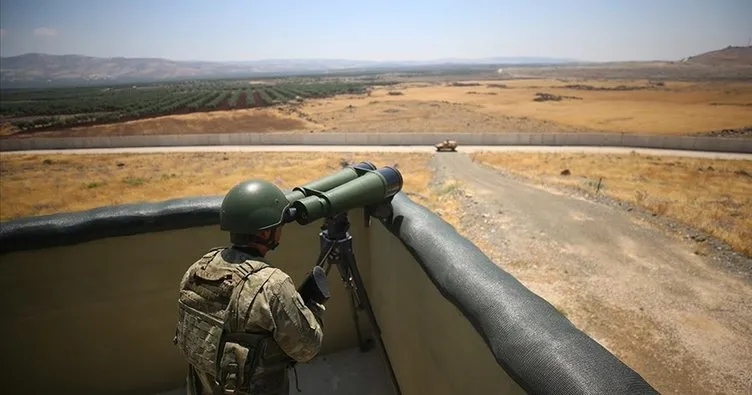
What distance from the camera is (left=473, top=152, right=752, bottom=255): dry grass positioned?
47.0 feet

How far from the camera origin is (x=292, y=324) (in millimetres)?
2113

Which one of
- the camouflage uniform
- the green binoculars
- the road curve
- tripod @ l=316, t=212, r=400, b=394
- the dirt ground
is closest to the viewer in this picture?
the camouflage uniform

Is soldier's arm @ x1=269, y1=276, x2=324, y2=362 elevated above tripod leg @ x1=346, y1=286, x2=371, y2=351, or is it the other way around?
soldier's arm @ x1=269, y1=276, x2=324, y2=362

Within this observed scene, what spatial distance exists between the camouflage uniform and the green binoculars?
0.48 m

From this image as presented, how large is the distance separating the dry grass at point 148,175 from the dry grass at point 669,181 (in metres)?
6.65

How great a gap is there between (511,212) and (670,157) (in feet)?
55.3

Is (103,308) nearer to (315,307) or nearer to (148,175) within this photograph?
(315,307)

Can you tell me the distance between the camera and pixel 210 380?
2355mm

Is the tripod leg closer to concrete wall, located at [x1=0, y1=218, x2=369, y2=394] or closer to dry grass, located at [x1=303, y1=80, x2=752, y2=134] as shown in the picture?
concrete wall, located at [x1=0, y1=218, x2=369, y2=394]

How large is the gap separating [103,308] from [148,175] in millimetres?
21892

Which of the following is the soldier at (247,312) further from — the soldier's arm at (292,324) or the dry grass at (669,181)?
the dry grass at (669,181)

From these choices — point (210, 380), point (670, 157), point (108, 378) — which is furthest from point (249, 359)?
point (670, 157)

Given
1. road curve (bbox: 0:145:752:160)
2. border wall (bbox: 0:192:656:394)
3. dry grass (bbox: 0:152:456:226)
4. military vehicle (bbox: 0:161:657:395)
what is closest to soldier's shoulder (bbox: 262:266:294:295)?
military vehicle (bbox: 0:161:657:395)

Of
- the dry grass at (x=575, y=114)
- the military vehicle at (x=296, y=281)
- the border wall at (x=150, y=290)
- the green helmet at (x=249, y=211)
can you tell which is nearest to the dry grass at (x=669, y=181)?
the military vehicle at (x=296, y=281)
